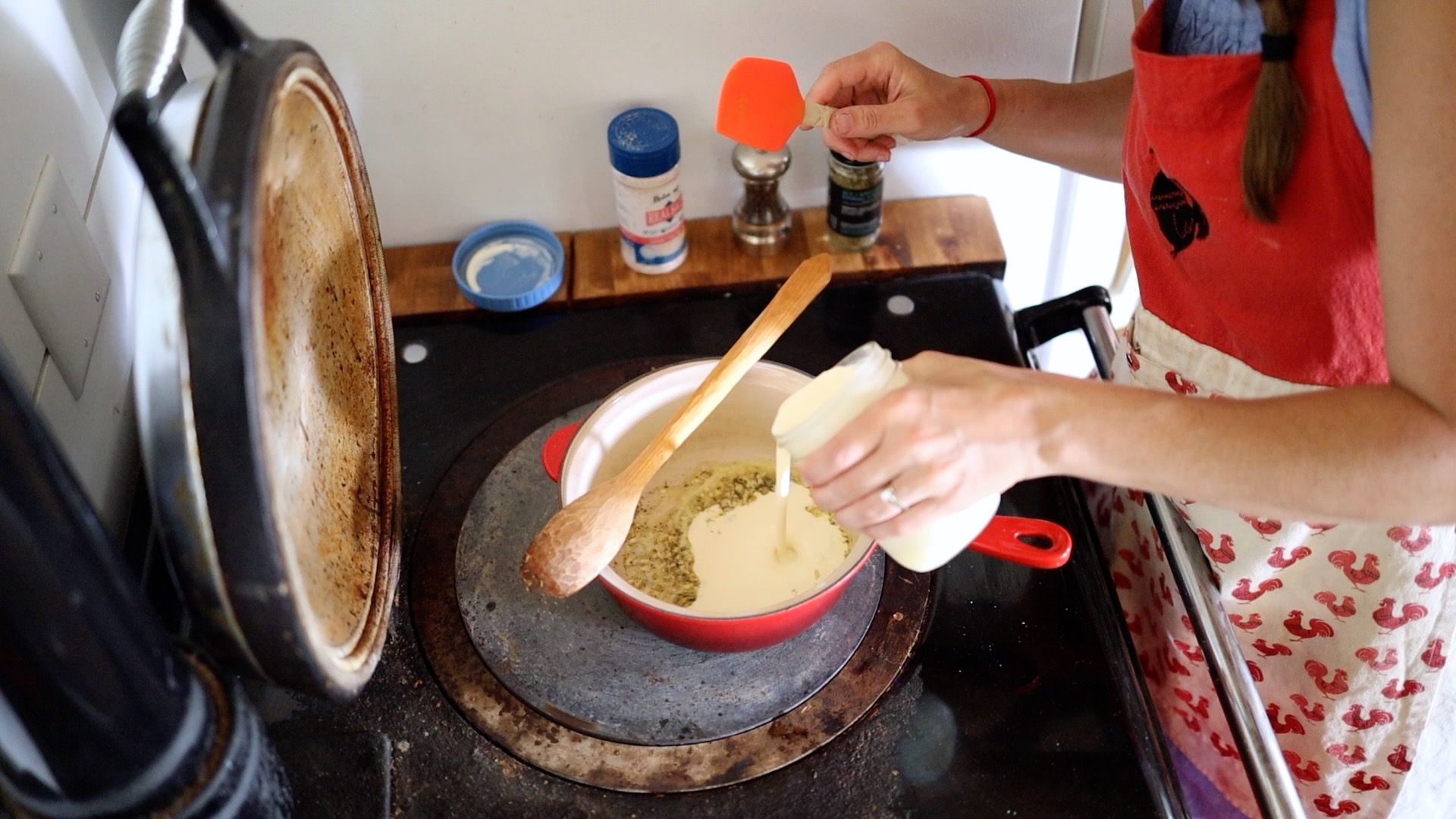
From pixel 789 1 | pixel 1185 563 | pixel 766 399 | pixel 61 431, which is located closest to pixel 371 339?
pixel 61 431

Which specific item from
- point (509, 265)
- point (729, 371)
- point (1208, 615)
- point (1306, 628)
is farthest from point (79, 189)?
point (1306, 628)

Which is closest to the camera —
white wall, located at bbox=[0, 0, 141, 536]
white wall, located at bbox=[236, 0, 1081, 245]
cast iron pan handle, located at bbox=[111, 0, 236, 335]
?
cast iron pan handle, located at bbox=[111, 0, 236, 335]

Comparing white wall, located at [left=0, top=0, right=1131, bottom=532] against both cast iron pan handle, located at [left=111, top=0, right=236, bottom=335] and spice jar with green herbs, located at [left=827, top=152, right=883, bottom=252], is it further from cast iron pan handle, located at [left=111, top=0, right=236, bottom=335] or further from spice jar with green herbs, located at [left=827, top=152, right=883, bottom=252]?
cast iron pan handle, located at [left=111, top=0, right=236, bottom=335]

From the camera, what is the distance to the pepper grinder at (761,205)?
104 cm

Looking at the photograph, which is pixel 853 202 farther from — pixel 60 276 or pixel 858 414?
pixel 60 276

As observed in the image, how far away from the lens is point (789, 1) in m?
0.98

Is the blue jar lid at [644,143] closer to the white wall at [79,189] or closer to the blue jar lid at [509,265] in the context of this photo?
the blue jar lid at [509,265]

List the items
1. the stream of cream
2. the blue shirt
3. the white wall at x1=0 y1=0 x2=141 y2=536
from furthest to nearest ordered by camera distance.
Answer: the stream of cream, the white wall at x1=0 y1=0 x2=141 y2=536, the blue shirt

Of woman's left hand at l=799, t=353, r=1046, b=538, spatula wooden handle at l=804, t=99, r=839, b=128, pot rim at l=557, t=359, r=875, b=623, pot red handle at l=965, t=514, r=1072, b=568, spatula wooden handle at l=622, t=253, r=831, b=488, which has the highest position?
spatula wooden handle at l=804, t=99, r=839, b=128

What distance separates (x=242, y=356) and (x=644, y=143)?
0.60 meters

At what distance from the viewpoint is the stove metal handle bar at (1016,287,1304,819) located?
638 millimetres

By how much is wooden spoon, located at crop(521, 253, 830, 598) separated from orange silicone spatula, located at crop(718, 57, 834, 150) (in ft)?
0.49

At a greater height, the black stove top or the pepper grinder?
the pepper grinder

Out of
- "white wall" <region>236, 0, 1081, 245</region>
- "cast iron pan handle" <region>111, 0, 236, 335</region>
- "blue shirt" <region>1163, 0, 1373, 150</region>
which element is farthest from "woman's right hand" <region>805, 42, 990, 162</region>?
"cast iron pan handle" <region>111, 0, 236, 335</region>
